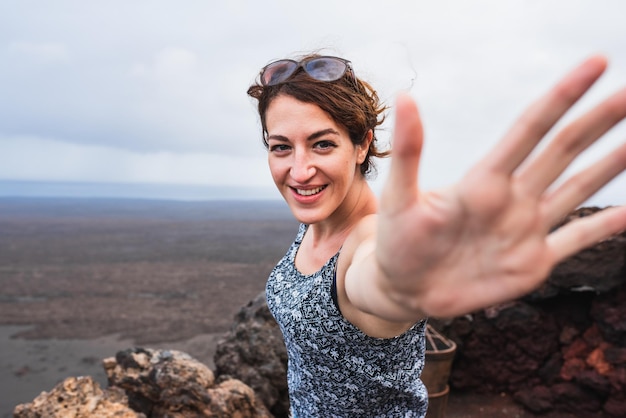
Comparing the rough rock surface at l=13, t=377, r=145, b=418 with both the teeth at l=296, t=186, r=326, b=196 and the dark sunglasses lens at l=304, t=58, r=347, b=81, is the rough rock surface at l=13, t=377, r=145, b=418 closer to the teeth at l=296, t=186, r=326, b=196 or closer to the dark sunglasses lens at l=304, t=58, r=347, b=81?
the teeth at l=296, t=186, r=326, b=196

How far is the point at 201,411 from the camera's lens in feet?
11.9

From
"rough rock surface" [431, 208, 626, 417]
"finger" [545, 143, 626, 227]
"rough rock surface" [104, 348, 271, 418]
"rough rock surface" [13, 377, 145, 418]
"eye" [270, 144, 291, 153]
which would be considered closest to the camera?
"finger" [545, 143, 626, 227]

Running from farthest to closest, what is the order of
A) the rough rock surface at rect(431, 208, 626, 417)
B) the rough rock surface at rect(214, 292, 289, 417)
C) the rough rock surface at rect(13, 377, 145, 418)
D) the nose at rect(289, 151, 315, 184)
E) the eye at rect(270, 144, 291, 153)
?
the rough rock surface at rect(431, 208, 626, 417), the rough rock surface at rect(214, 292, 289, 417), the rough rock surface at rect(13, 377, 145, 418), the eye at rect(270, 144, 291, 153), the nose at rect(289, 151, 315, 184)

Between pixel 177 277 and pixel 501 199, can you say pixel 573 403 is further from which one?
pixel 177 277

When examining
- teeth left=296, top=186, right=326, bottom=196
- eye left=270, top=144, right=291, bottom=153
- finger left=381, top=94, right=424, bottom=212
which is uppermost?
eye left=270, top=144, right=291, bottom=153

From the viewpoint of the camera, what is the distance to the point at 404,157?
0.85 meters

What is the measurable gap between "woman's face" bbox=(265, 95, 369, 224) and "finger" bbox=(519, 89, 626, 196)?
817mm

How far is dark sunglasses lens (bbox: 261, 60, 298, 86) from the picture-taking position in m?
1.72

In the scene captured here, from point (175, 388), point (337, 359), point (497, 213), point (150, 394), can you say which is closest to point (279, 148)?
point (337, 359)

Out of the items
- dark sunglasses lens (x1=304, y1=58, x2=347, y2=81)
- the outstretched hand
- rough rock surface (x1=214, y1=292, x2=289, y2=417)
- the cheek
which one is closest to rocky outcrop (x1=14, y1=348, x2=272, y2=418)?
rough rock surface (x1=214, y1=292, x2=289, y2=417)

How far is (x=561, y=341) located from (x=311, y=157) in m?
5.26

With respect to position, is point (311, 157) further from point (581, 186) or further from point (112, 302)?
point (112, 302)

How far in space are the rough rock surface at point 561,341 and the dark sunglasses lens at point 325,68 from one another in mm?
4113

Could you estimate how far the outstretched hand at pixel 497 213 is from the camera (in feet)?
2.63
